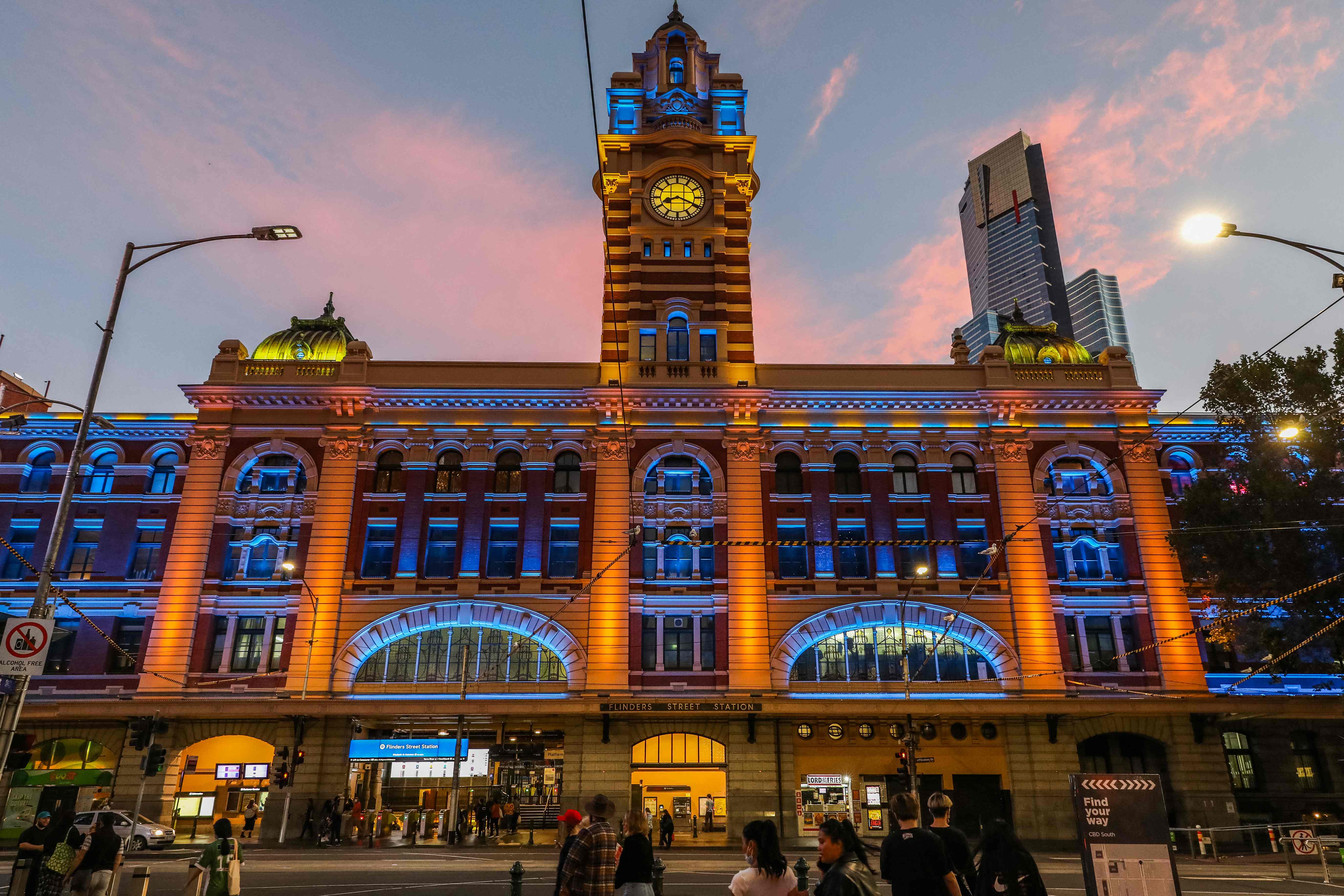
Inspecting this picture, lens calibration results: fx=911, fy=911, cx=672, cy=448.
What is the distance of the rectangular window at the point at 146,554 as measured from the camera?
121 ft

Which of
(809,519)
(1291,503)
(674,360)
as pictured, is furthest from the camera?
(674,360)

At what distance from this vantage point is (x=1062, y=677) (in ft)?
116

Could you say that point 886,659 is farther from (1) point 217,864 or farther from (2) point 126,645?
(2) point 126,645

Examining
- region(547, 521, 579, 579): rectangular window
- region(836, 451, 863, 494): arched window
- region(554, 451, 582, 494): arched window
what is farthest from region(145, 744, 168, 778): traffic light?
region(836, 451, 863, 494): arched window

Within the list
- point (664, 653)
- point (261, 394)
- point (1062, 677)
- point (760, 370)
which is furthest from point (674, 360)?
point (1062, 677)

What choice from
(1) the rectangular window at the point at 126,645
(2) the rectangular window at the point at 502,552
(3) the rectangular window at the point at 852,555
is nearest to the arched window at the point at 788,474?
(3) the rectangular window at the point at 852,555

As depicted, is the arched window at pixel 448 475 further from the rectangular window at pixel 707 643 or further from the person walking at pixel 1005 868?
the person walking at pixel 1005 868

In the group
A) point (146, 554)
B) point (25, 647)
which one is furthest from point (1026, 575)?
point (146, 554)

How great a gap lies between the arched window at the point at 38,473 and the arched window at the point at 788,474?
101 ft

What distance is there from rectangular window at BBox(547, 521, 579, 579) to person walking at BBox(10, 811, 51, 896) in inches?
919

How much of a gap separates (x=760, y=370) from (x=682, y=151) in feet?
41.0

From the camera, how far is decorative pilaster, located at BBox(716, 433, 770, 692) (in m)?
35.2

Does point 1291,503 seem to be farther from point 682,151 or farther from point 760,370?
point 682,151

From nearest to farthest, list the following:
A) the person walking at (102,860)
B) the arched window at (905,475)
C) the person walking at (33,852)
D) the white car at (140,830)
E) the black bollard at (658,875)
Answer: the person walking at (102,860)
the person walking at (33,852)
the black bollard at (658,875)
the white car at (140,830)
the arched window at (905,475)
